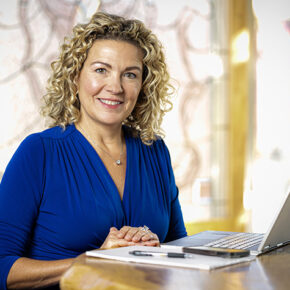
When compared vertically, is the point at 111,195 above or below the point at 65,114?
below

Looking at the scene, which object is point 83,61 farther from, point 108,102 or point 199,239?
point 199,239

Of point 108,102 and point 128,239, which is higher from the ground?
point 108,102

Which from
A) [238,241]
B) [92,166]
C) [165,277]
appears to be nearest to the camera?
[165,277]

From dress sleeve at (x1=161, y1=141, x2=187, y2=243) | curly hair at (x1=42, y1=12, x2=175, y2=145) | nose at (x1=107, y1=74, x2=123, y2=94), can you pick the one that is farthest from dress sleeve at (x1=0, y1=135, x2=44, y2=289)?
dress sleeve at (x1=161, y1=141, x2=187, y2=243)

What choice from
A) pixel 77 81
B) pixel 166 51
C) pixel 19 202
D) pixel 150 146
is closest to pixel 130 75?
pixel 77 81

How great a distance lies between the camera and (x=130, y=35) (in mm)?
1904

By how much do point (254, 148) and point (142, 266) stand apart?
11.4 ft

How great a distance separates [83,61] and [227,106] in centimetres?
255

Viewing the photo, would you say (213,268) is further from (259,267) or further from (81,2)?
(81,2)

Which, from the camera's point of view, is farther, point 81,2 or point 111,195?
point 81,2

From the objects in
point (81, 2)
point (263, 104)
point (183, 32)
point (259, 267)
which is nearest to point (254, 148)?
point (263, 104)

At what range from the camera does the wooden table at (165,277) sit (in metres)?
0.86

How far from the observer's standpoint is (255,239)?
1.43 m

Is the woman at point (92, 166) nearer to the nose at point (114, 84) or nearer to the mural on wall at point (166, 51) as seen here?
the nose at point (114, 84)
